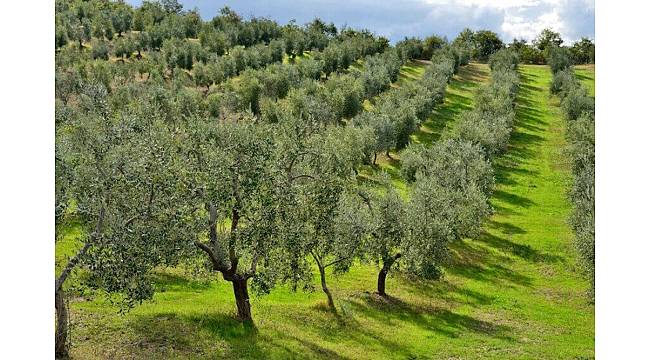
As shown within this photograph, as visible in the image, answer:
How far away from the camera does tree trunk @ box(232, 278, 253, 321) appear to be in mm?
33062

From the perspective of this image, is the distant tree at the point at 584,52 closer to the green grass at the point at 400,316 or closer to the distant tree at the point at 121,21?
the green grass at the point at 400,316

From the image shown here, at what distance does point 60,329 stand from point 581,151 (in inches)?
2833

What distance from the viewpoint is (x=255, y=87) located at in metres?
109

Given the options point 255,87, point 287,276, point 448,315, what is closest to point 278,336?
point 287,276

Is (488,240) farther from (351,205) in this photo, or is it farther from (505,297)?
(351,205)

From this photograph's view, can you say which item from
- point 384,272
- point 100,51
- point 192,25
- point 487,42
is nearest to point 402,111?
point 384,272

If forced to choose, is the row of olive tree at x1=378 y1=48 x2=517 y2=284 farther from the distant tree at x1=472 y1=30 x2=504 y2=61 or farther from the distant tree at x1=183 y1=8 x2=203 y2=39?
the distant tree at x1=183 y1=8 x2=203 y2=39

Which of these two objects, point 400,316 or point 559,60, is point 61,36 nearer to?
point 559,60

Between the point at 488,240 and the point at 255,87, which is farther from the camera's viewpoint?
the point at 255,87

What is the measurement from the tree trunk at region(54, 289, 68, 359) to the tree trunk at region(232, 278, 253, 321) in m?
9.79

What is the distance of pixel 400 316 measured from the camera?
41.4 metres

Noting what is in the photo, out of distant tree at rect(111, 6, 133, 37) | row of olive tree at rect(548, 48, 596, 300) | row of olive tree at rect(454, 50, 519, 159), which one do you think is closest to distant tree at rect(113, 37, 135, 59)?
distant tree at rect(111, 6, 133, 37)

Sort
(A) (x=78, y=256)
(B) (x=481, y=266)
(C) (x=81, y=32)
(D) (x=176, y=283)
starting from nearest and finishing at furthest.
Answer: (A) (x=78, y=256) → (D) (x=176, y=283) → (B) (x=481, y=266) → (C) (x=81, y=32)
